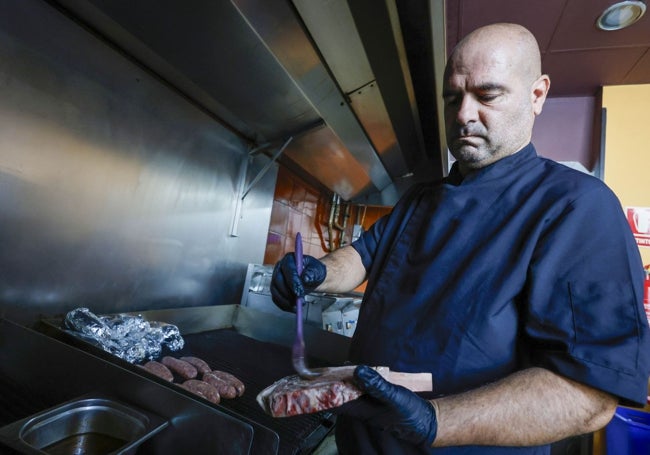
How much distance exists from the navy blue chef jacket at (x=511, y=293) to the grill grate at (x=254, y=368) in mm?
354

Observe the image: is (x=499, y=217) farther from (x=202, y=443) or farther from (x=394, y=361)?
(x=202, y=443)

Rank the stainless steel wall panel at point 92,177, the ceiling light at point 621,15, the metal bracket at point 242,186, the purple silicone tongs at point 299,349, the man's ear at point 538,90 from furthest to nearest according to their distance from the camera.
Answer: the metal bracket at point 242,186, the ceiling light at point 621,15, the stainless steel wall panel at point 92,177, the man's ear at point 538,90, the purple silicone tongs at point 299,349

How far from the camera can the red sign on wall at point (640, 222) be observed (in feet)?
7.30

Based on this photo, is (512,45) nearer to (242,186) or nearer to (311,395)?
(311,395)

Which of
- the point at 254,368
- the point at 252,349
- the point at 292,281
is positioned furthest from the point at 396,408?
the point at 252,349

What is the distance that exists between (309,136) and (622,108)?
2.43 metres

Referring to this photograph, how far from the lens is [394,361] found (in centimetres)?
77

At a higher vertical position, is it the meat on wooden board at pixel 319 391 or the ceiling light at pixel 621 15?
the ceiling light at pixel 621 15

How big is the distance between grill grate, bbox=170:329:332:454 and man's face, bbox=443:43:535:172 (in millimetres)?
1101

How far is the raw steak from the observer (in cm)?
58

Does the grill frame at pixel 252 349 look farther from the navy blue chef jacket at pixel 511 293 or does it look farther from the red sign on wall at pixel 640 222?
the red sign on wall at pixel 640 222

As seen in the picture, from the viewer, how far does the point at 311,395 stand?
602 millimetres

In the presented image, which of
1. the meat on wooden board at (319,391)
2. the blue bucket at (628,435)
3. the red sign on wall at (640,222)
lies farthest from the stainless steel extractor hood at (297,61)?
the blue bucket at (628,435)

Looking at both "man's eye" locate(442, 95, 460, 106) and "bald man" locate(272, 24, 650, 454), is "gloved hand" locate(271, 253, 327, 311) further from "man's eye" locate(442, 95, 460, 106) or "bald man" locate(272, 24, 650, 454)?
"man's eye" locate(442, 95, 460, 106)
